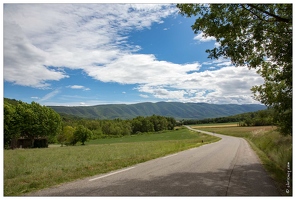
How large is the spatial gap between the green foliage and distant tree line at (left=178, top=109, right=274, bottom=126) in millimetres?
35495

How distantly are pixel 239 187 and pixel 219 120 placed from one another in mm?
151540

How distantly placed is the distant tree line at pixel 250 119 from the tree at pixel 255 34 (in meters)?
1.75

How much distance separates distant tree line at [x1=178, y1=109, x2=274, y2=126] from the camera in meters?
10.7

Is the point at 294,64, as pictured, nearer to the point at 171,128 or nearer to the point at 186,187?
the point at 186,187

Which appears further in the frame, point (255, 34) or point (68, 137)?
point (68, 137)

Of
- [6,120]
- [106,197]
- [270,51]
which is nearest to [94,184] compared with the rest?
[106,197]

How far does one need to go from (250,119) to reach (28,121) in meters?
42.6

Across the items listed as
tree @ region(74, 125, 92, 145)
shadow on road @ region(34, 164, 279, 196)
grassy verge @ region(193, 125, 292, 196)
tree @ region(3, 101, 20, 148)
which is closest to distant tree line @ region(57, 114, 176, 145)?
tree @ region(74, 125, 92, 145)

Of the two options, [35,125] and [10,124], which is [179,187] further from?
[35,125]

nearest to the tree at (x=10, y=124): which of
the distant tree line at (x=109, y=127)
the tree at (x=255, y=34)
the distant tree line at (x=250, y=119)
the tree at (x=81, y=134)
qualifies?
the tree at (x=81, y=134)

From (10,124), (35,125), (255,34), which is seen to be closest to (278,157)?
(255,34)

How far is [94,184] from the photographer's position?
25.7 feet

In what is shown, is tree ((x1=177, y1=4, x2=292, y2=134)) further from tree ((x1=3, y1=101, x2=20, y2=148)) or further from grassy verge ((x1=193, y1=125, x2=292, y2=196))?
tree ((x1=3, y1=101, x2=20, y2=148))

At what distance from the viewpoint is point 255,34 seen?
→ 25.8 ft
